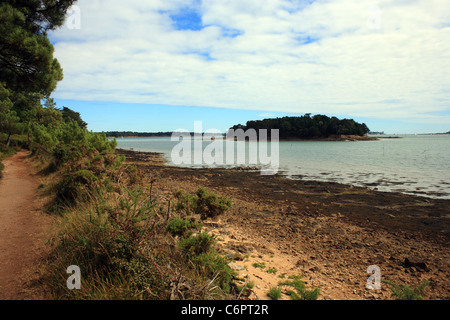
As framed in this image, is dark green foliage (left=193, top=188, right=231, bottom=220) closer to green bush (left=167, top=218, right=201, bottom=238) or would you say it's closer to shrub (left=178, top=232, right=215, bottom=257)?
green bush (left=167, top=218, right=201, bottom=238)

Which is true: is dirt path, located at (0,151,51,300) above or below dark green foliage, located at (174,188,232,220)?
below

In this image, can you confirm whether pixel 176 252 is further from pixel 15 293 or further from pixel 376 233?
pixel 376 233

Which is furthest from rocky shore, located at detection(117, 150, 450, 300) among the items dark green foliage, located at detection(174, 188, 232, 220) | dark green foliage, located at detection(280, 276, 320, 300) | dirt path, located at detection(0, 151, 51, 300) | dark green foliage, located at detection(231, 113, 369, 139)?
Result: dark green foliage, located at detection(231, 113, 369, 139)

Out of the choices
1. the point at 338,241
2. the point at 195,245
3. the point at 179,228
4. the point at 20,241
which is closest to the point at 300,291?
the point at 195,245

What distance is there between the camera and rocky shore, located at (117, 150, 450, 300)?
5957 millimetres

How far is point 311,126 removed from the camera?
13350 cm

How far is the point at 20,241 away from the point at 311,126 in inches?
5367

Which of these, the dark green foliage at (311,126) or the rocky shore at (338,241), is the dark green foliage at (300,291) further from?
the dark green foliage at (311,126)

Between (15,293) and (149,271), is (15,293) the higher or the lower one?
the lower one

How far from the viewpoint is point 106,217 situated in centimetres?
570

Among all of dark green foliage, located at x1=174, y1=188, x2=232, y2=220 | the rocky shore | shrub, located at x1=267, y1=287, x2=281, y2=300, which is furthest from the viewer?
dark green foliage, located at x1=174, y1=188, x2=232, y2=220

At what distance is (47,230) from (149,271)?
4.34 meters

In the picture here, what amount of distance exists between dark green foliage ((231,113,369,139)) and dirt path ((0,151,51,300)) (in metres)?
130
